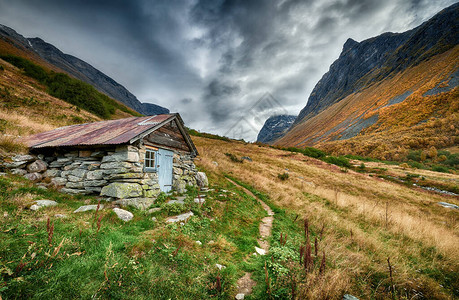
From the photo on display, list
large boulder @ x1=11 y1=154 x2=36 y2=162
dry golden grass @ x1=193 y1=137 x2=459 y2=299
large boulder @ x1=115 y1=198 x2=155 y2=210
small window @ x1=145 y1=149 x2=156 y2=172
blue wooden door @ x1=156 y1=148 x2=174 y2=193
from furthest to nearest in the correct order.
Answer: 1. blue wooden door @ x1=156 y1=148 x2=174 y2=193
2. small window @ x1=145 y1=149 x2=156 y2=172
3. large boulder @ x1=11 y1=154 x2=36 y2=162
4. large boulder @ x1=115 y1=198 x2=155 y2=210
5. dry golden grass @ x1=193 y1=137 x2=459 y2=299

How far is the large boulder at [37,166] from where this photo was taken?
332 inches

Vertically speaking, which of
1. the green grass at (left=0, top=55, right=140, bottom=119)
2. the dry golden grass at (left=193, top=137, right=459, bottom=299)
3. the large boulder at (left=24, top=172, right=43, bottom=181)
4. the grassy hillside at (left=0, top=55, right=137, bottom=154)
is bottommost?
the dry golden grass at (left=193, top=137, right=459, bottom=299)

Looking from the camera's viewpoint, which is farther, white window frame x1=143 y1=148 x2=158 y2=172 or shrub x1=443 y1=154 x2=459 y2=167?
shrub x1=443 y1=154 x2=459 y2=167

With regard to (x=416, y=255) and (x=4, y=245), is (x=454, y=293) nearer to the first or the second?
(x=416, y=255)

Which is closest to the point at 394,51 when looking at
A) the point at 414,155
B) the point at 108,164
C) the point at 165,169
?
the point at 414,155

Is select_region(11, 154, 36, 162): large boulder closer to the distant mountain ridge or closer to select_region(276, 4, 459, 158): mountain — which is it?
select_region(276, 4, 459, 158): mountain

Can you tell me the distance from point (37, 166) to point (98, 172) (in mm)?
3720

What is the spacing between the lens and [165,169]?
1029 centimetres

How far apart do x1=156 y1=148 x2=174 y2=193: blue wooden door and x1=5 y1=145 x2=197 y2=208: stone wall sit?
0.65m

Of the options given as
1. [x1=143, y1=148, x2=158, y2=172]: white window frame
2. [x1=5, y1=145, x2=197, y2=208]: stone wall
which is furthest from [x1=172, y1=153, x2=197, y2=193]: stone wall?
[x1=5, y1=145, x2=197, y2=208]: stone wall

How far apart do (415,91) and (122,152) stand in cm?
7778

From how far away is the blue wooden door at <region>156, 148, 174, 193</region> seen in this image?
985 cm

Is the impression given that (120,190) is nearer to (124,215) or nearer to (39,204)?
(124,215)

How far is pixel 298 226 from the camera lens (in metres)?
8.57
